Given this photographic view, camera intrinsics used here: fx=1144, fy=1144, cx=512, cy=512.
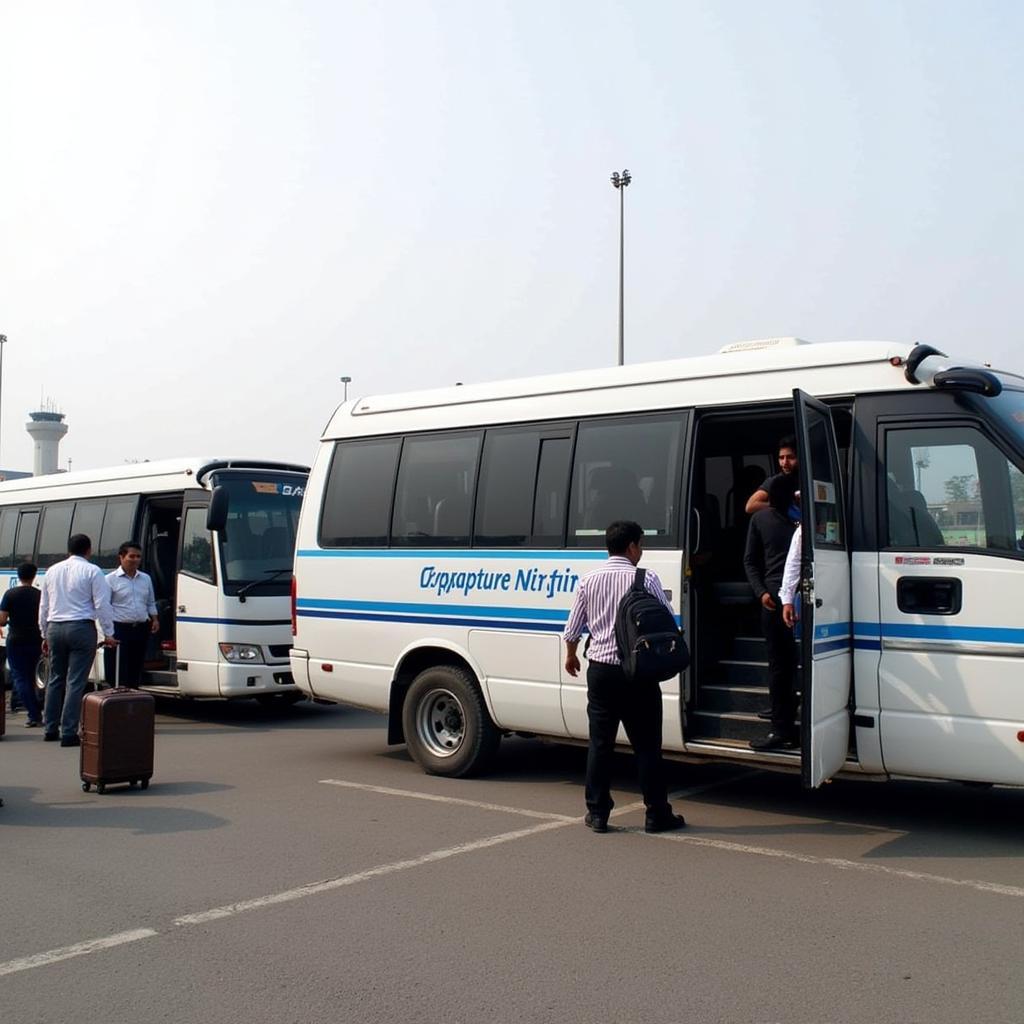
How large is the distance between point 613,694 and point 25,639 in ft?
27.5

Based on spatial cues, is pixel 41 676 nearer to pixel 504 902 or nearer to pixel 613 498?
pixel 613 498

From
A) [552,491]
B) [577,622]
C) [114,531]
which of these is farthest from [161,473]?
[577,622]

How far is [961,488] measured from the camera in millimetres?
6793

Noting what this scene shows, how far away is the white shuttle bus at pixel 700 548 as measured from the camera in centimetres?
667

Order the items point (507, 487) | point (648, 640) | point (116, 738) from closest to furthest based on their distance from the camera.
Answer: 1. point (648, 640)
2. point (116, 738)
3. point (507, 487)

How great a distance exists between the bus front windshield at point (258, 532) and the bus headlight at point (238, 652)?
580 mm

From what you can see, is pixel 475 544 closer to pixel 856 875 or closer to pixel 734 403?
pixel 734 403

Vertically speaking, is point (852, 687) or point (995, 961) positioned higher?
point (852, 687)

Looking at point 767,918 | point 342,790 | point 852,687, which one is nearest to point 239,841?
point 342,790

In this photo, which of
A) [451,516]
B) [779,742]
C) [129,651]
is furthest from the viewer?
[129,651]

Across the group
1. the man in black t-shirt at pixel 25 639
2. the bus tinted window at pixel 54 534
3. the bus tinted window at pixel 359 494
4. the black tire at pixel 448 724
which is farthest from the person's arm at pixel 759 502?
the bus tinted window at pixel 54 534

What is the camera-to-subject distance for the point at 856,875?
6133 mm

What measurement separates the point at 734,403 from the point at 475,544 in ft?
7.74

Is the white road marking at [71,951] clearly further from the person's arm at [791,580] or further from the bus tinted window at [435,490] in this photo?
the bus tinted window at [435,490]
